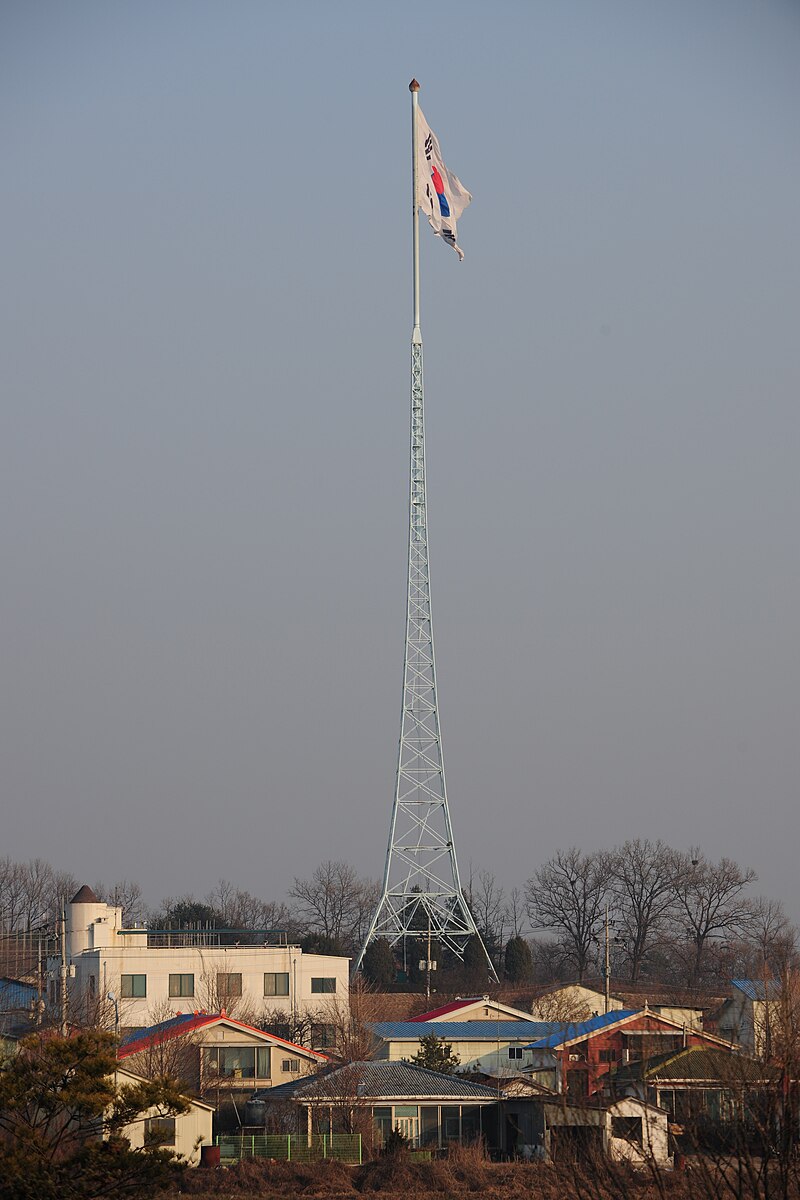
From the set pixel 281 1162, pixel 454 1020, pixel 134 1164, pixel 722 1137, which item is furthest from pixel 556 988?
pixel 722 1137

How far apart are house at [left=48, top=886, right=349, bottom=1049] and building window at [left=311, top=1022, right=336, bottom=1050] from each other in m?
0.15

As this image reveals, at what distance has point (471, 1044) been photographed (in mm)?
51906

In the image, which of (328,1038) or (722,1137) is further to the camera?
(328,1038)

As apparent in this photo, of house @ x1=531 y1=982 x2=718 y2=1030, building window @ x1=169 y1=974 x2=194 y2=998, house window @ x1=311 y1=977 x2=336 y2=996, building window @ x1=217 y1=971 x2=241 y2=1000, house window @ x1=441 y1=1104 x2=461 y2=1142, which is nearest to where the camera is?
house window @ x1=441 y1=1104 x2=461 y2=1142

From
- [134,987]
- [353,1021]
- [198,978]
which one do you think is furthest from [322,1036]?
[134,987]

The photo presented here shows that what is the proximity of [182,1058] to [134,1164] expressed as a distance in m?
Result: 19.7

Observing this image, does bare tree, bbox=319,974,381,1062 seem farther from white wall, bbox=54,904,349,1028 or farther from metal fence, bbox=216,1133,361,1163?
metal fence, bbox=216,1133,361,1163

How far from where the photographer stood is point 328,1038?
2240 inches

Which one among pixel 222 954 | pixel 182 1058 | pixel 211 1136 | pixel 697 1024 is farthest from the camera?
pixel 222 954

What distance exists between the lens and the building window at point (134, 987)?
5991cm

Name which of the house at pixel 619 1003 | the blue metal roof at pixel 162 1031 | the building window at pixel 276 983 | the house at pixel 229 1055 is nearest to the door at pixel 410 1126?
the house at pixel 229 1055

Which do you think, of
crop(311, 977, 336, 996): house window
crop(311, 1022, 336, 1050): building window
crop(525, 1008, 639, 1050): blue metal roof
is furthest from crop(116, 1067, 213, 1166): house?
crop(311, 977, 336, 996): house window

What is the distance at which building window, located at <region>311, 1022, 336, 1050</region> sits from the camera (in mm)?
56156

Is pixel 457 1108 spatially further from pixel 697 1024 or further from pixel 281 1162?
pixel 697 1024
